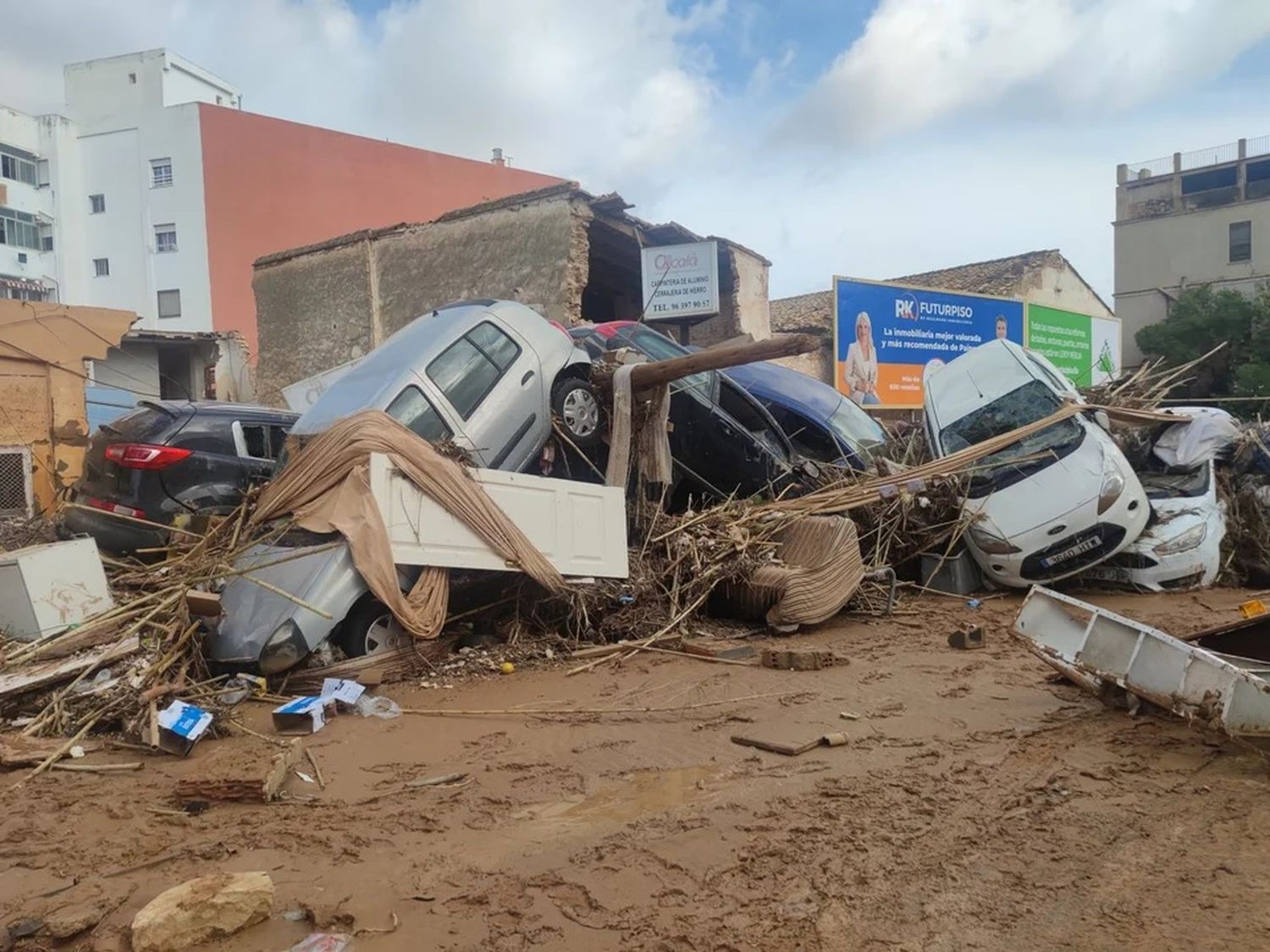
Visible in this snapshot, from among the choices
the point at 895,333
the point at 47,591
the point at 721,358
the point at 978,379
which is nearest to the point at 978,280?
the point at 895,333

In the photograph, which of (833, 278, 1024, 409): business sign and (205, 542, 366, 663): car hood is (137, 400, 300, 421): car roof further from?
(833, 278, 1024, 409): business sign

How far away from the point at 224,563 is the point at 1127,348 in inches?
1814

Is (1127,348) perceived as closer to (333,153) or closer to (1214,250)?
(1214,250)

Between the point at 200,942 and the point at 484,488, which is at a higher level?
the point at 484,488

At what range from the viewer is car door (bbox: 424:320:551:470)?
7.32 meters

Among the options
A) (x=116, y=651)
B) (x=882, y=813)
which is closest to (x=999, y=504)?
(x=882, y=813)

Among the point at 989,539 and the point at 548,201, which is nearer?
the point at 989,539

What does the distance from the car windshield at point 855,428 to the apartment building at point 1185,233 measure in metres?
37.2

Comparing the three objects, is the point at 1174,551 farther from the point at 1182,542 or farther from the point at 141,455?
the point at 141,455

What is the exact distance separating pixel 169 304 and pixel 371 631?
38746 millimetres

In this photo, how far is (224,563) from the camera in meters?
6.12

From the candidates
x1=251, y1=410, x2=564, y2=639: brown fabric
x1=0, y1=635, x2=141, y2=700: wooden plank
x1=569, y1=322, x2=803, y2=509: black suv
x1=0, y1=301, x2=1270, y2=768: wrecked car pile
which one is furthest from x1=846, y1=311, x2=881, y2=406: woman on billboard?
x1=0, y1=635, x2=141, y2=700: wooden plank

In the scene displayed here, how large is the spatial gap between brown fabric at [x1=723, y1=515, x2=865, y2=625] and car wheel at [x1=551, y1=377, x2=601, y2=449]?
5.89 ft

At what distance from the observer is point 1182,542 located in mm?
9008
